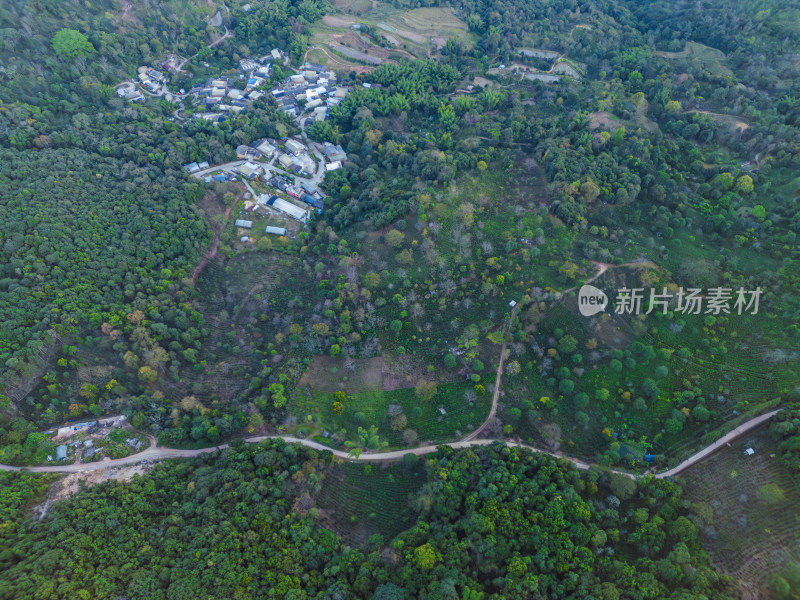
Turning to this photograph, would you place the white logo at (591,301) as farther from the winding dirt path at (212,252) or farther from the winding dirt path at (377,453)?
the winding dirt path at (212,252)

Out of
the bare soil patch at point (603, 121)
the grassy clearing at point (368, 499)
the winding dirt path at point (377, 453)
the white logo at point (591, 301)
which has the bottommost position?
the grassy clearing at point (368, 499)

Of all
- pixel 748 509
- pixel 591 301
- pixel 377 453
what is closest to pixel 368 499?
pixel 377 453

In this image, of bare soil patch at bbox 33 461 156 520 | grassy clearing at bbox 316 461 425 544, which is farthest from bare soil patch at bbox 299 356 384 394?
bare soil patch at bbox 33 461 156 520

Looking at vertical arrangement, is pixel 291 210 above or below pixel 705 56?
below

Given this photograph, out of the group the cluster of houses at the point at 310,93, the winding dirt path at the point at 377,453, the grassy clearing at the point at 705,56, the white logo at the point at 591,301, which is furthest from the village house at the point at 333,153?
the grassy clearing at the point at 705,56

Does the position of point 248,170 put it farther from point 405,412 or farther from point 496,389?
point 496,389

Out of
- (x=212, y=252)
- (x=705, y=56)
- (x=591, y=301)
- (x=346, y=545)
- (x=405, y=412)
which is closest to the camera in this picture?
(x=346, y=545)
